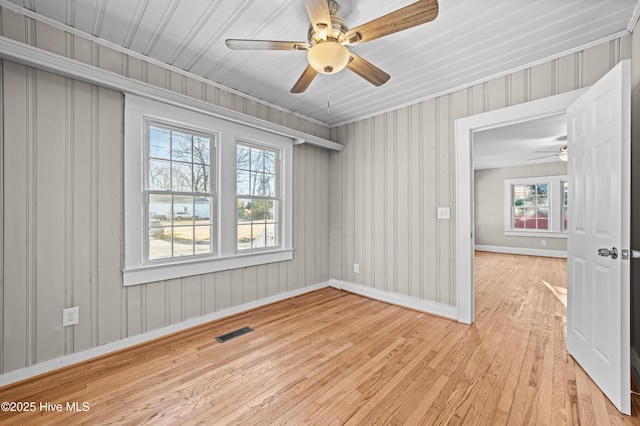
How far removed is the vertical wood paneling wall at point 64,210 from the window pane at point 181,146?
1.49ft

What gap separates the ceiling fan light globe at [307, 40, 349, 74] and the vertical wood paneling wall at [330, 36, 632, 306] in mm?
1950

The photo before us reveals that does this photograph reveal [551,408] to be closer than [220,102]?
Yes

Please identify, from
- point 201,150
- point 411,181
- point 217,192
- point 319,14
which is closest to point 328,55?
point 319,14

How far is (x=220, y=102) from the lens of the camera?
306 cm

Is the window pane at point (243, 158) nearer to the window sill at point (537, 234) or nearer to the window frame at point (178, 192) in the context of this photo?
the window frame at point (178, 192)

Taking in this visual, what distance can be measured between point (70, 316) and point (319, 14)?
284 centimetres

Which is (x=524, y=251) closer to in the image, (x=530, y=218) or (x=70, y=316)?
(x=530, y=218)

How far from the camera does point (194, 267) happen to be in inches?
110

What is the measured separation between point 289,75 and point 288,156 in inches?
44.2

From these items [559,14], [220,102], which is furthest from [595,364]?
[220,102]

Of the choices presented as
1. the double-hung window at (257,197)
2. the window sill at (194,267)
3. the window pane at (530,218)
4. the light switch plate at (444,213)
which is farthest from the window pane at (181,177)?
the window pane at (530,218)

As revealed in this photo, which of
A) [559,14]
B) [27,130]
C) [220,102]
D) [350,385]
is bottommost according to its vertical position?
[350,385]

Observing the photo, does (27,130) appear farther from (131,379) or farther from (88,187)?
(131,379)

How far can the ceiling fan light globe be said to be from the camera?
5.59 ft
